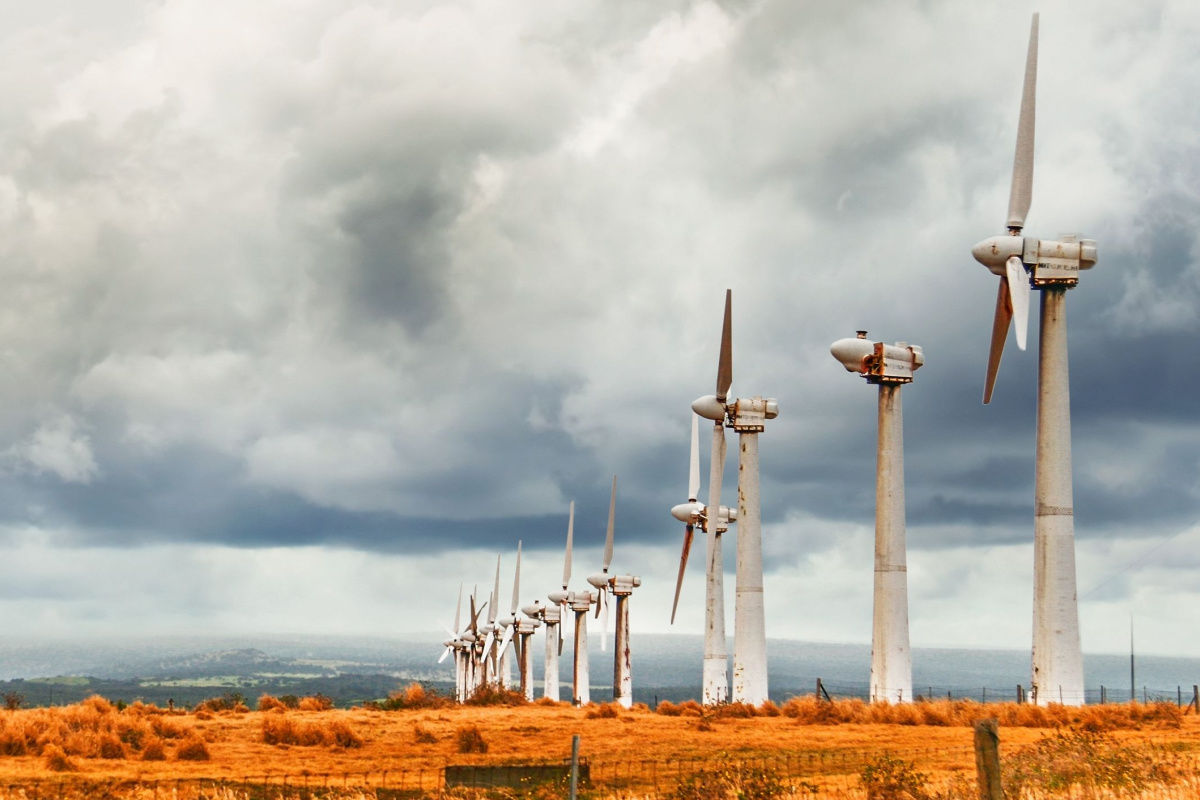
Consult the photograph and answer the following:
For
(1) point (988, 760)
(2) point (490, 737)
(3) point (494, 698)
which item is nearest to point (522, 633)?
(3) point (494, 698)

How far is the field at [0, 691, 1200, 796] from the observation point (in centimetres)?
3659

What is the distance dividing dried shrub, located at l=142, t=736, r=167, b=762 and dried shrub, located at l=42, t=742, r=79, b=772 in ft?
9.27

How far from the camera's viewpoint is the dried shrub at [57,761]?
38.8 metres

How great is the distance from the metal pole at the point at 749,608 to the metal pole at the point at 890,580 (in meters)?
11.8

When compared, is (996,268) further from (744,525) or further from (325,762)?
(325,762)

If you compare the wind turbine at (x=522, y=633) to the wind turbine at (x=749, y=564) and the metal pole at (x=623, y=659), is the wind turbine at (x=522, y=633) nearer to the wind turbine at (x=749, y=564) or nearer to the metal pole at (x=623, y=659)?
the metal pole at (x=623, y=659)

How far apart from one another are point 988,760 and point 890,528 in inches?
1342

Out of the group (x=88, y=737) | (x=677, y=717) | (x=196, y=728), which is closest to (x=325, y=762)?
(x=88, y=737)

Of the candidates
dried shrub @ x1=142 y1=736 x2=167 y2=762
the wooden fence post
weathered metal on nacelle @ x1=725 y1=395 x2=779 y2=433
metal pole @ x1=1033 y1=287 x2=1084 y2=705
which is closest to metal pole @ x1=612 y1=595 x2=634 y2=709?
weathered metal on nacelle @ x1=725 y1=395 x2=779 y2=433

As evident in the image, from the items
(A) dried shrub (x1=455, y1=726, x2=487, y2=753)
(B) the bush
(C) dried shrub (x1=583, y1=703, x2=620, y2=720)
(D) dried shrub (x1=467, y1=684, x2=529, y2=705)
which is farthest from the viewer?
(D) dried shrub (x1=467, y1=684, x2=529, y2=705)

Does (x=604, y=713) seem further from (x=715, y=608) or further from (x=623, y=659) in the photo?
(x=623, y=659)

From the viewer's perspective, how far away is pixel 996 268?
1941 inches

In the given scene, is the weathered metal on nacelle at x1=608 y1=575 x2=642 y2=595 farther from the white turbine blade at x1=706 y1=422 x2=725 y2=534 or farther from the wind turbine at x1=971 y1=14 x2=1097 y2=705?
the wind turbine at x1=971 y1=14 x2=1097 y2=705

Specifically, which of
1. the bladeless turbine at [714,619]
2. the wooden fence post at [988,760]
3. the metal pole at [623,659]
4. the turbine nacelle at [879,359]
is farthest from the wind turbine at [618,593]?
the wooden fence post at [988,760]
